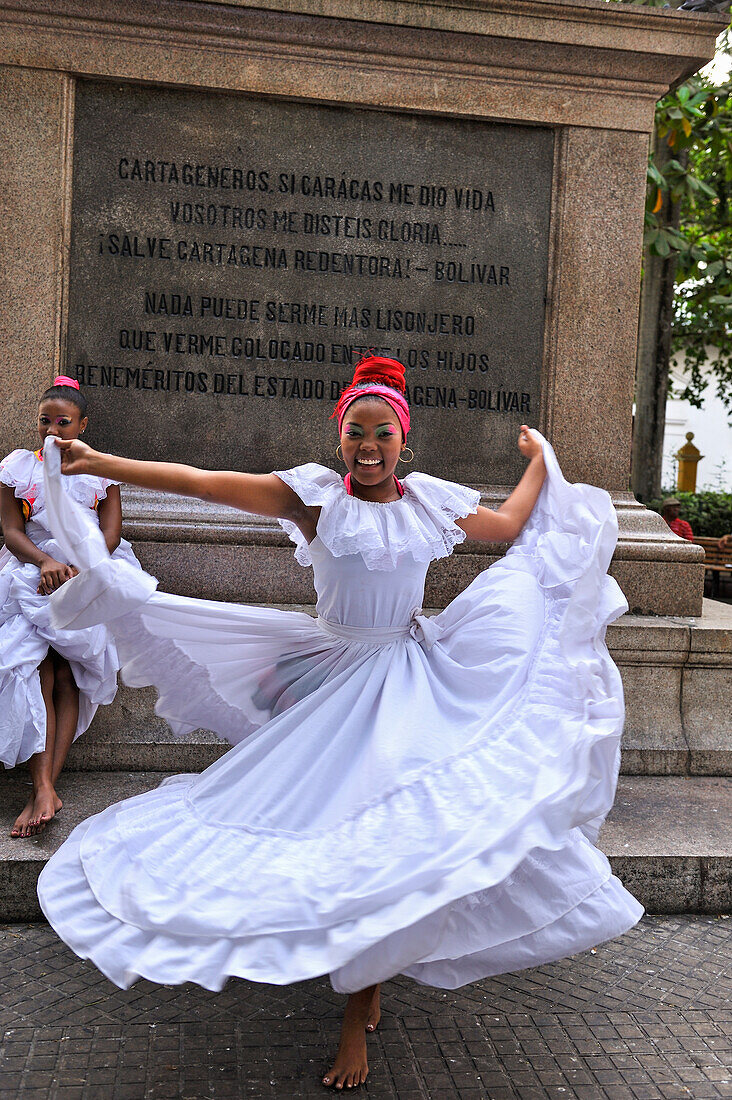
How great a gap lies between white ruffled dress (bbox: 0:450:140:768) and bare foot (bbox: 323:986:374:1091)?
1938 mm

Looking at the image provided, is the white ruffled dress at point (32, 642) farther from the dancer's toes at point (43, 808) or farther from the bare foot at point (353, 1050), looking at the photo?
the bare foot at point (353, 1050)

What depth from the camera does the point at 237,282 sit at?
5715 millimetres

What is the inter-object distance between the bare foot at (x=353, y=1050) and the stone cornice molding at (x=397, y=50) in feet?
15.3

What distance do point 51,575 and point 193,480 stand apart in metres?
1.78

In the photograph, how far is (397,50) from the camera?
18.4 ft

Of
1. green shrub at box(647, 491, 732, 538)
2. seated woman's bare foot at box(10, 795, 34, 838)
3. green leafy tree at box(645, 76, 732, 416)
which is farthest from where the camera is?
green shrub at box(647, 491, 732, 538)

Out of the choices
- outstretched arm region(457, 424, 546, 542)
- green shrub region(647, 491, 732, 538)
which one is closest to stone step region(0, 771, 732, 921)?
outstretched arm region(457, 424, 546, 542)

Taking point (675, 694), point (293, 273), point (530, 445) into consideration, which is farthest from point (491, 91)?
point (675, 694)

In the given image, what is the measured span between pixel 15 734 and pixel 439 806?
222 cm

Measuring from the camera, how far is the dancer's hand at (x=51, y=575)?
14.7ft

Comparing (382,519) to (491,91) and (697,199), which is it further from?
(697,199)

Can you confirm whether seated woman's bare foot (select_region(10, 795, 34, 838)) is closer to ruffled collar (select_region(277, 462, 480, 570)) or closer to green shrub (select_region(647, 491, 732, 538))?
ruffled collar (select_region(277, 462, 480, 570))

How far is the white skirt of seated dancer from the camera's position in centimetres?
427

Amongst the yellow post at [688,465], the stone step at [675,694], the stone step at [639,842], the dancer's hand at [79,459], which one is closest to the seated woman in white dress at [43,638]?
the stone step at [639,842]
